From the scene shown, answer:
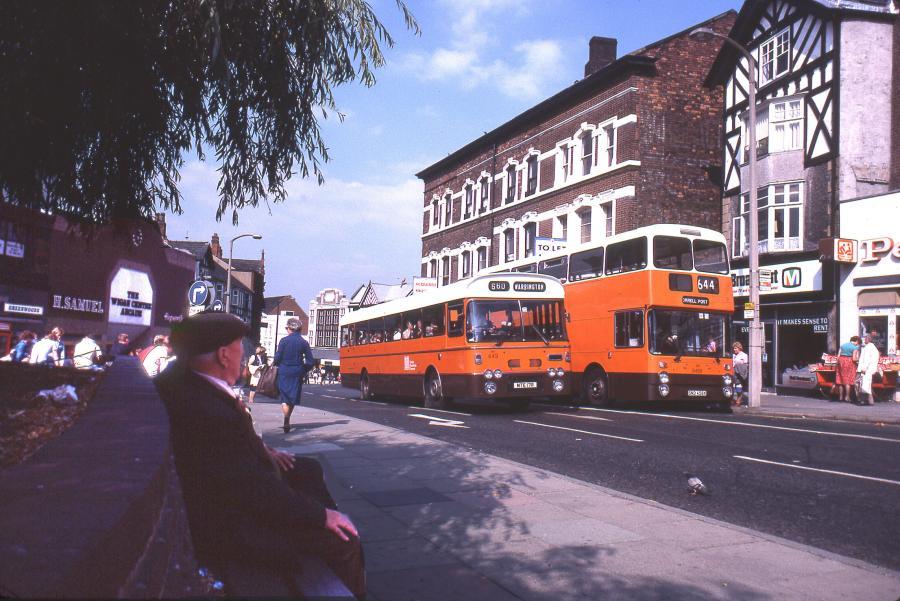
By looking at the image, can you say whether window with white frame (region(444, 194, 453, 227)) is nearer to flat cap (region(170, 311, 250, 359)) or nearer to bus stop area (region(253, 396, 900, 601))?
bus stop area (region(253, 396, 900, 601))

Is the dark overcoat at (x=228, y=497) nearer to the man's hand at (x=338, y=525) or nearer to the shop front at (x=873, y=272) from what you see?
the man's hand at (x=338, y=525)

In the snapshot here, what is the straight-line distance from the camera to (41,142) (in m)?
3.95

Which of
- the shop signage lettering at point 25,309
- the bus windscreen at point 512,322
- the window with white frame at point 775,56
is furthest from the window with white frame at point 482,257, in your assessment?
the bus windscreen at point 512,322

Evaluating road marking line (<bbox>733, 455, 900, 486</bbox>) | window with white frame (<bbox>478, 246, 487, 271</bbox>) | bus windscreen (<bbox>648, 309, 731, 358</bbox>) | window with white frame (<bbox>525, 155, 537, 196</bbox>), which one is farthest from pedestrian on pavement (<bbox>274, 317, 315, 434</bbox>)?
window with white frame (<bbox>478, 246, 487, 271</bbox>)

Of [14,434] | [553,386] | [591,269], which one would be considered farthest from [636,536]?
[591,269]

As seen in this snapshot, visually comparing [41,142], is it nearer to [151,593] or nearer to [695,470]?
[151,593]

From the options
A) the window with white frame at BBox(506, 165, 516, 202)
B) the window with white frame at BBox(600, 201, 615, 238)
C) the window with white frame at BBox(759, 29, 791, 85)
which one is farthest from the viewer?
the window with white frame at BBox(506, 165, 516, 202)

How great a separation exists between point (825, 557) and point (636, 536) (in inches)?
47.2

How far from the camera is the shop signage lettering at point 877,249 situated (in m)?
21.5

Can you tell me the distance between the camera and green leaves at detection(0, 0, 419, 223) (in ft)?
12.2

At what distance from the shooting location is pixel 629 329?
18.1 m

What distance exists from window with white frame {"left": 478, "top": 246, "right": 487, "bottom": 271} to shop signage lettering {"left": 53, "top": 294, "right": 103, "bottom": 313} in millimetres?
20853

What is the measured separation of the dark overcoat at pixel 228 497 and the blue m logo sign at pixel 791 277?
25182 millimetres

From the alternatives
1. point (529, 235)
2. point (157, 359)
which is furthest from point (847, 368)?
point (529, 235)
